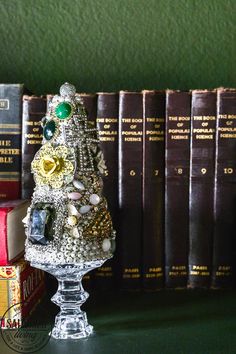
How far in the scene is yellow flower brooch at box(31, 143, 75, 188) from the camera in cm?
73

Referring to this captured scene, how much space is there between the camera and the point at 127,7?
3.47ft

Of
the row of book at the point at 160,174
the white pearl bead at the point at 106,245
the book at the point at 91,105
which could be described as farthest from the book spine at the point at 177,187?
the white pearl bead at the point at 106,245

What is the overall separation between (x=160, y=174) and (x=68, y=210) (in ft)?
0.76

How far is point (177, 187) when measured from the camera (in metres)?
0.92

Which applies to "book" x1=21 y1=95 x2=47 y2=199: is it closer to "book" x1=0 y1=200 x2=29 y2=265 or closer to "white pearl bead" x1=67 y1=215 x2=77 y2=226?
"book" x1=0 y1=200 x2=29 y2=265

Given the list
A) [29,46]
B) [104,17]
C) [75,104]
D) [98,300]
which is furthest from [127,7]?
[98,300]

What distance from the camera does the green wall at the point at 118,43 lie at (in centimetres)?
106

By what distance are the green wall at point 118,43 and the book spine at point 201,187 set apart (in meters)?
0.17

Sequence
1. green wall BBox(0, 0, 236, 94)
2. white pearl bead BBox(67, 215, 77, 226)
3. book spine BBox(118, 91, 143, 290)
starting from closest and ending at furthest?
white pearl bead BBox(67, 215, 77, 226), book spine BBox(118, 91, 143, 290), green wall BBox(0, 0, 236, 94)

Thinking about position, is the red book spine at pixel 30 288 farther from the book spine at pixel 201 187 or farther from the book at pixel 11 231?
the book spine at pixel 201 187

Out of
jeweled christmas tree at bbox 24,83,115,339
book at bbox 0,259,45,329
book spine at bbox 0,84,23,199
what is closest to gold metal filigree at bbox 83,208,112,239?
jeweled christmas tree at bbox 24,83,115,339

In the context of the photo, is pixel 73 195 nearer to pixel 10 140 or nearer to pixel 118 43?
pixel 10 140

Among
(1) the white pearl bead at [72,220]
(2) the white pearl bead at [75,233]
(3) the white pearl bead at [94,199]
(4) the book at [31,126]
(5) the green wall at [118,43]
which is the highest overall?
(5) the green wall at [118,43]

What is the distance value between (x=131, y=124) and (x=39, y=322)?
0.30 m
